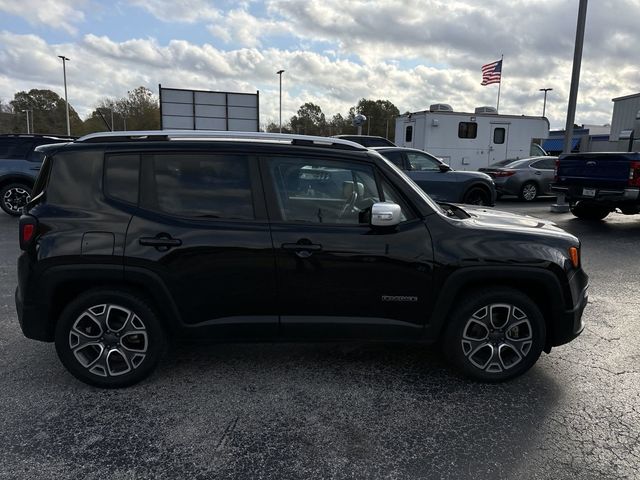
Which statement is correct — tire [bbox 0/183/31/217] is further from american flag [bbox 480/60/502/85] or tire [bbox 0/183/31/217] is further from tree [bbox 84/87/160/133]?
tree [bbox 84/87/160/133]

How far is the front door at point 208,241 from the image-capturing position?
3109 millimetres

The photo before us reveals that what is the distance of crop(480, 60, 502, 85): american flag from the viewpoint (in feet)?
80.3

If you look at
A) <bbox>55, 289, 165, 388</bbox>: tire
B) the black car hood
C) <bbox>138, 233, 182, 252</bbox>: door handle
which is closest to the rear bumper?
the black car hood

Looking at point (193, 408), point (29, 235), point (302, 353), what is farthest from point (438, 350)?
point (29, 235)

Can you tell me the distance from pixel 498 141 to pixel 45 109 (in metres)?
76.4

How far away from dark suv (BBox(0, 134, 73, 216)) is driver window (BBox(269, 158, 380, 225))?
932 centimetres

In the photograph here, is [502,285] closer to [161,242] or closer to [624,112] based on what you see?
[161,242]

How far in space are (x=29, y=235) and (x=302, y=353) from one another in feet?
7.06

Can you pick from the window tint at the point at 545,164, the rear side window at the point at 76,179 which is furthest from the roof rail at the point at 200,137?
the window tint at the point at 545,164

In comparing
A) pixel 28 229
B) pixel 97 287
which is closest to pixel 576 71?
pixel 97 287

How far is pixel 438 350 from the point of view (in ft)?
13.0

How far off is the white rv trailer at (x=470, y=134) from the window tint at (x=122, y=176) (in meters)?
14.9

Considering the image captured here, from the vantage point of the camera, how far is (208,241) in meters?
3.12

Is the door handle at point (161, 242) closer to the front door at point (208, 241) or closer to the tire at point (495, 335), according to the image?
the front door at point (208, 241)
